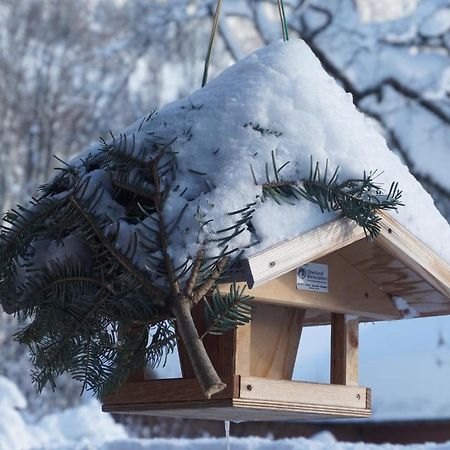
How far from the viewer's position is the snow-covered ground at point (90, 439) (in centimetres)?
231

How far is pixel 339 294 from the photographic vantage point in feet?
5.24

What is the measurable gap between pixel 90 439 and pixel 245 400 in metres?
2.83

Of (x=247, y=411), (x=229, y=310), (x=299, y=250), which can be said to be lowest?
(x=247, y=411)

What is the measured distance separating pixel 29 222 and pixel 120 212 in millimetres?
159

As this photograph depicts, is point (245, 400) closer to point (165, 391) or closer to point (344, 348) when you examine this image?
point (165, 391)

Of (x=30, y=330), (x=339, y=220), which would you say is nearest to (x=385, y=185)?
(x=339, y=220)

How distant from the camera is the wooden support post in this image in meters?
1.68

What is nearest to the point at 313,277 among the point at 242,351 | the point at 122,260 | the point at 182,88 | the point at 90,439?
the point at 242,351

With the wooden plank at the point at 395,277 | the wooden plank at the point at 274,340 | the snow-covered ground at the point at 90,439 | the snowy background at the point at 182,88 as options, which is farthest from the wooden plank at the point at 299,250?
the snowy background at the point at 182,88

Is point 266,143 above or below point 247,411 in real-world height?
above

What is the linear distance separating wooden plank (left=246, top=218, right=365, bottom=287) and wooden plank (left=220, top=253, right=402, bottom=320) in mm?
131

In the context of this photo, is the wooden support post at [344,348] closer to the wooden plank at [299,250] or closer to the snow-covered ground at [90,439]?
the wooden plank at [299,250]

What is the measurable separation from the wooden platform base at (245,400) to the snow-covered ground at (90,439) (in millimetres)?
513

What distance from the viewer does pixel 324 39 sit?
7.79 meters
